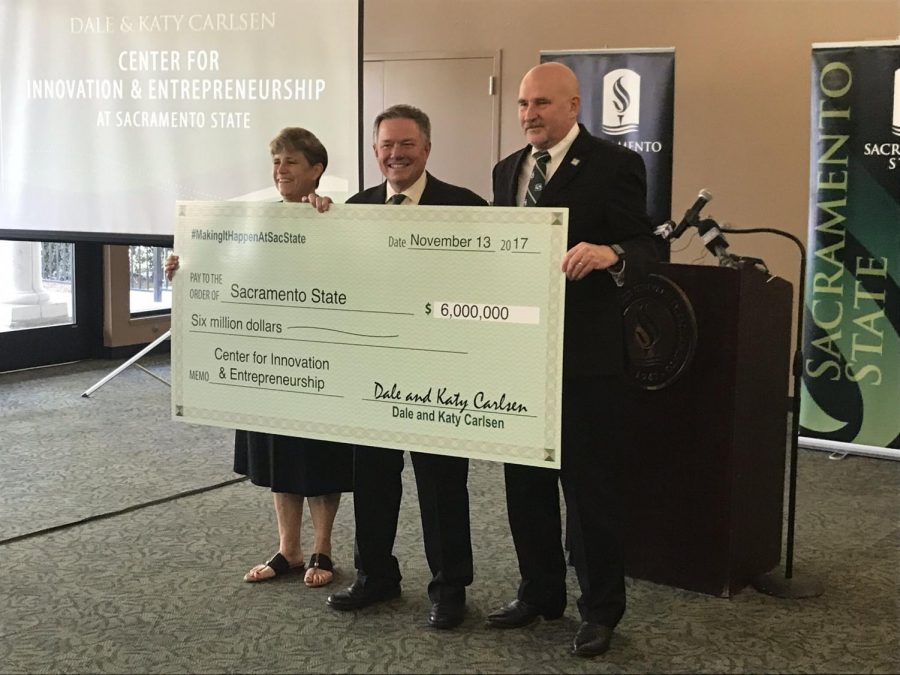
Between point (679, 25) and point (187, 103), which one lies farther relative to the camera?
point (679, 25)

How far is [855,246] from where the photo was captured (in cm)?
486

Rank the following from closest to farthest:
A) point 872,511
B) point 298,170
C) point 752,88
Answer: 1. point 298,170
2. point 872,511
3. point 752,88

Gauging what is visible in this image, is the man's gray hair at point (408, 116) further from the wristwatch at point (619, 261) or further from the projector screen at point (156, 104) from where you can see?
the projector screen at point (156, 104)

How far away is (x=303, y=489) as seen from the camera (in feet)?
9.66

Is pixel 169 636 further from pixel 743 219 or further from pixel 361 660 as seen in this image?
pixel 743 219

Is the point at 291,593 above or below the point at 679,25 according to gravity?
below

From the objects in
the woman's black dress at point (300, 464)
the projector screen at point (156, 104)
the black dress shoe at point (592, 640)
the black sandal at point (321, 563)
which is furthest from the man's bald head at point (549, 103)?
the projector screen at point (156, 104)

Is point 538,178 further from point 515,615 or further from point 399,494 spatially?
point 515,615

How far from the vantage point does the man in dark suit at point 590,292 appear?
2.38 m

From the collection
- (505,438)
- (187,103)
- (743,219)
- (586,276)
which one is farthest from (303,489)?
(743,219)

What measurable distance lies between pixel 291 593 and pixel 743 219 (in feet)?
12.9

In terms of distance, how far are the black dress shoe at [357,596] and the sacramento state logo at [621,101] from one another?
350 cm

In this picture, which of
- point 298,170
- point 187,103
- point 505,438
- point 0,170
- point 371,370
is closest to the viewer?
point 505,438

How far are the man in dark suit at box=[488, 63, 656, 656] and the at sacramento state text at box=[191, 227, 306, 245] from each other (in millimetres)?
576
